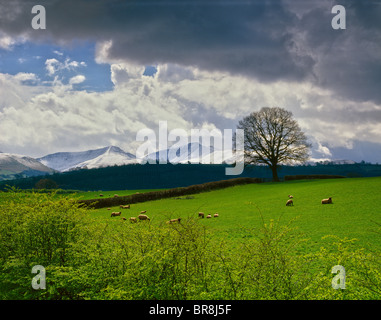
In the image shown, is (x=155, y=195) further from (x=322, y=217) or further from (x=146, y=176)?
(x=146, y=176)

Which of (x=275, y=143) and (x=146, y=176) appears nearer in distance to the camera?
(x=275, y=143)

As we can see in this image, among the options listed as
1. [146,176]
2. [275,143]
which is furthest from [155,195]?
[146,176]

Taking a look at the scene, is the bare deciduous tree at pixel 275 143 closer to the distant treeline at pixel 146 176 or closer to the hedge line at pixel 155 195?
the hedge line at pixel 155 195

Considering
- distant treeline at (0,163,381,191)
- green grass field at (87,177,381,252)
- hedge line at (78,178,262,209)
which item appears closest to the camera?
green grass field at (87,177,381,252)

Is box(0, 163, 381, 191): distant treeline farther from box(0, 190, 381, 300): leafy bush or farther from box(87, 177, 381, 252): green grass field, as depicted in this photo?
box(0, 190, 381, 300): leafy bush

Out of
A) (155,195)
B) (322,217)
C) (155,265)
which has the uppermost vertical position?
(155,265)

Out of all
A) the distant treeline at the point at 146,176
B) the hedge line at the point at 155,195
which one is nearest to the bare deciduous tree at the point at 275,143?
the hedge line at the point at 155,195

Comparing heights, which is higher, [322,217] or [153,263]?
[153,263]

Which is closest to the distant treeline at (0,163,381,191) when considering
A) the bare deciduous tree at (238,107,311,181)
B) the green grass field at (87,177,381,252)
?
the bare deciduous tree at (238,107,311,181)

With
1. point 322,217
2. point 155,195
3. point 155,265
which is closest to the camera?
point 155,265
